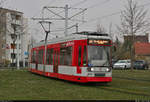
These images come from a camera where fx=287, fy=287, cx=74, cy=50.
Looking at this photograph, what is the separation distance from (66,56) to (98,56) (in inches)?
113

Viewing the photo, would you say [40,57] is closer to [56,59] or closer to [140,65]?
[56,59]

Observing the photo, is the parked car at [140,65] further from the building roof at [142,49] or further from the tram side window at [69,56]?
the building roof at [142,49]

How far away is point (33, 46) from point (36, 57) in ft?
7.55

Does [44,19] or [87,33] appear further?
[44,19]

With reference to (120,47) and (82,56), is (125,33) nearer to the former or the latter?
(82,56)

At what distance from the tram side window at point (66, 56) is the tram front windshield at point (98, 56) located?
195 cm

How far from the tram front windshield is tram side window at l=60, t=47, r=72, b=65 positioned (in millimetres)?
1945

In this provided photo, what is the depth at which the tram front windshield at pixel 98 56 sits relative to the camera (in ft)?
52.4

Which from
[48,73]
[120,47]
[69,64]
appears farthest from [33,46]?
[120,47]

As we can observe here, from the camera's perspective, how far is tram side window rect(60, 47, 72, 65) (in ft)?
58.1

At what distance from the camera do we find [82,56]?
53.4 feet

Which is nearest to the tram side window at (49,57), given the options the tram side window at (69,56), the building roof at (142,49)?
the tram side window at (69,56)

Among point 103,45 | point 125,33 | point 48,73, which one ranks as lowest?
point 48,73

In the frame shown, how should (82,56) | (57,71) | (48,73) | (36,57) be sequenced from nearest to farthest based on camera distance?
(82,56) → (57,71) → (48,73) → (36,57)
